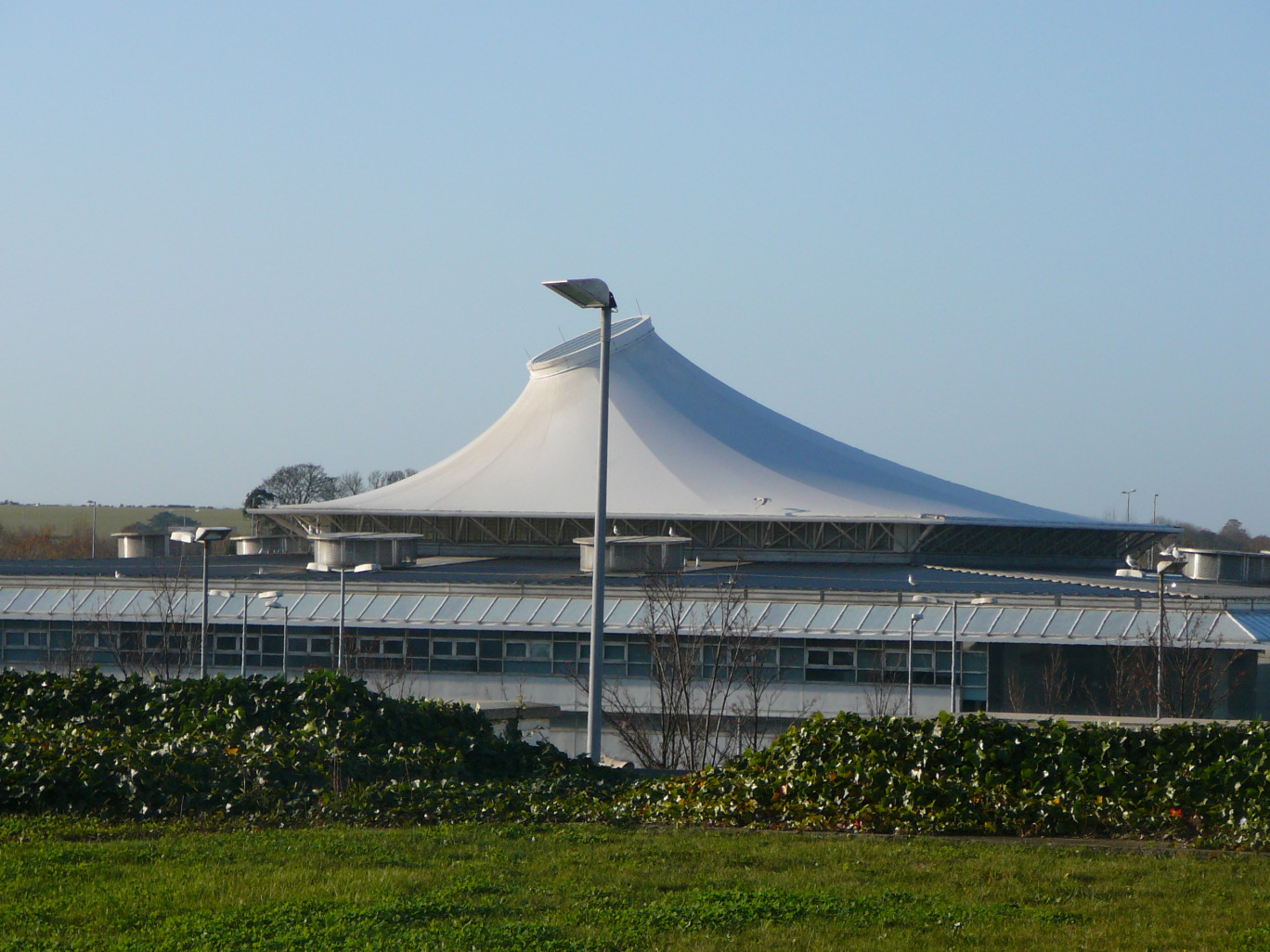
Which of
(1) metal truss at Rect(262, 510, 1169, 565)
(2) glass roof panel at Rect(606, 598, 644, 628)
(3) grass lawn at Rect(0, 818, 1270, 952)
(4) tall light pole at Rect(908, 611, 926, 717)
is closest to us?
(3) grass lawn at Rect(0, 818, 1270, 952)

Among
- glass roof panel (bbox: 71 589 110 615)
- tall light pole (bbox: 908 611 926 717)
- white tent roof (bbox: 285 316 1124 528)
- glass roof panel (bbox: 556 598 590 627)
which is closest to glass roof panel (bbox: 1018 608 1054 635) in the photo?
tall light pole (bbox: 908 611 926 717)

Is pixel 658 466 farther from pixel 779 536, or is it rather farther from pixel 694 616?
pixel 694 616

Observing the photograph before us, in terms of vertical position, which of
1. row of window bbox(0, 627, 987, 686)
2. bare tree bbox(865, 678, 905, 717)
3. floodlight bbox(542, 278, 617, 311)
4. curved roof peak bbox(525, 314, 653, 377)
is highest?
curved roof peak bbox(525, 314, 653, 377)

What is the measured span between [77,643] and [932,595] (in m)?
14.8

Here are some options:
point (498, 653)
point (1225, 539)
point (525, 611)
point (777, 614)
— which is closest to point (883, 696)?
point (777, 614)

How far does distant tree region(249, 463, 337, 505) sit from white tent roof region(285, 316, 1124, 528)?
45.7 m

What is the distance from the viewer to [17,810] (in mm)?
8383

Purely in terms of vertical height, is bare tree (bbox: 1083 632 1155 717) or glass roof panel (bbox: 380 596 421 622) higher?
Result: glass roof panel (bbox: 380 596 421 622)

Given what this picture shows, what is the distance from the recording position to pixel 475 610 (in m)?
23.5

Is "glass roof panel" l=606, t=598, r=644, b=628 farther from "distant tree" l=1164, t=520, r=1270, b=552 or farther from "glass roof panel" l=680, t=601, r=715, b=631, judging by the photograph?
"distant tree" l=1164, t=520, r=1270, b=552

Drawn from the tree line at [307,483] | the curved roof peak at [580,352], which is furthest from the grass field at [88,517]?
the curved roof peak at [580,352]

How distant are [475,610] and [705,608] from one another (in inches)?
163

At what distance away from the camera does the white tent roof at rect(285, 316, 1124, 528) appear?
33.1 m

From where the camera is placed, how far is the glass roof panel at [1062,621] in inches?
863
